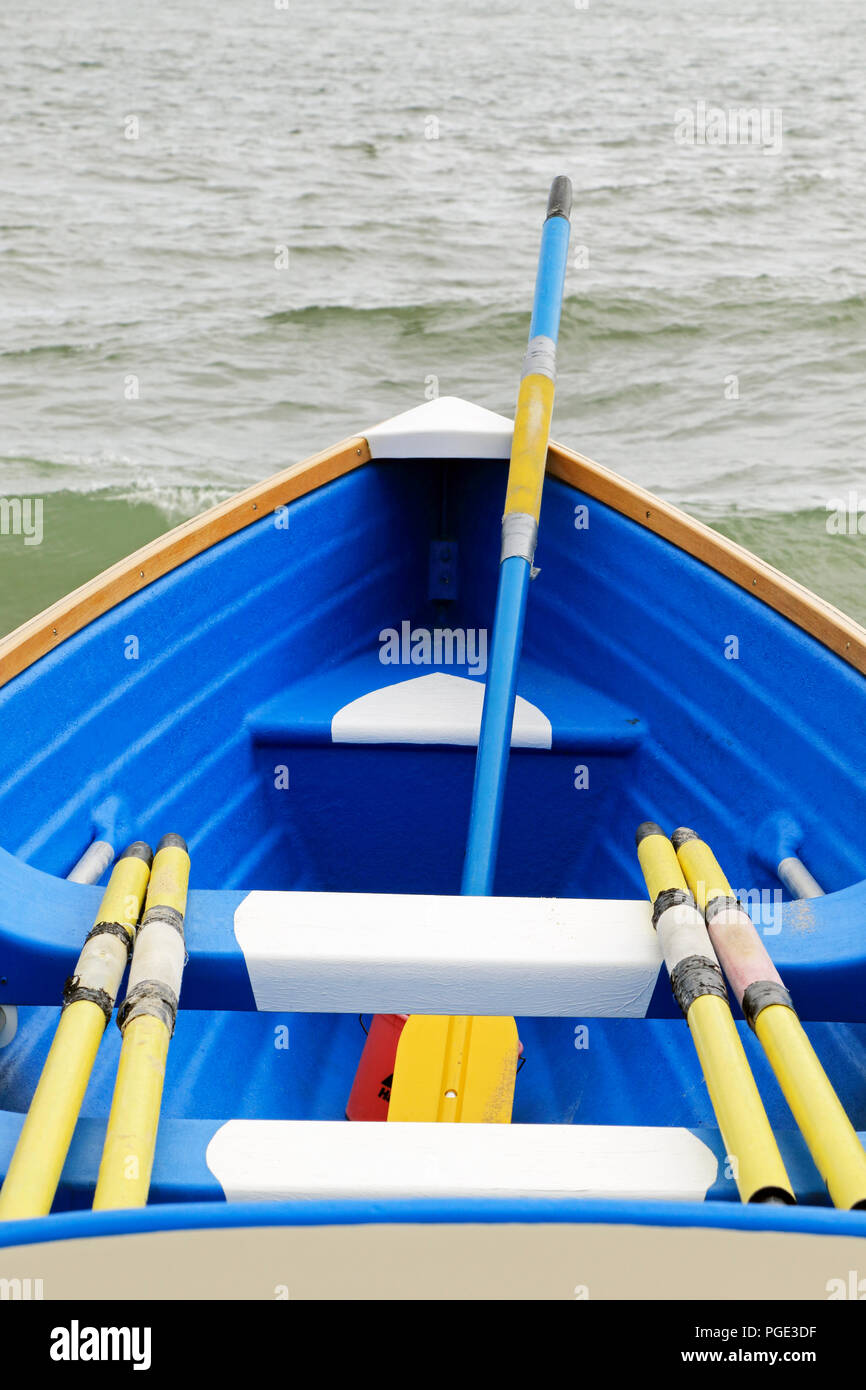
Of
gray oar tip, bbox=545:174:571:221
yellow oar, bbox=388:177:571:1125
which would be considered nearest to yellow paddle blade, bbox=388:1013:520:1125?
yellow oar, bbox=388:177:571:1125

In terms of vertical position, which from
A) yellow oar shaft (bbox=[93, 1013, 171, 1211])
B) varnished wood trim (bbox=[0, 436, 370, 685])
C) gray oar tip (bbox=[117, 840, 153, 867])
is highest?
varnished wood trim (bbox=[0, 436, 370, 685])

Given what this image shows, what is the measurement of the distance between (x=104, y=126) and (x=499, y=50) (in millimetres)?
9185

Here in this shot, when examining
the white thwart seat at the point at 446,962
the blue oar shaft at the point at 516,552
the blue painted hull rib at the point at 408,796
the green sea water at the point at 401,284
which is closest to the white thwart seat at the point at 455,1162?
the blue painted hull rib at the point at 408,796

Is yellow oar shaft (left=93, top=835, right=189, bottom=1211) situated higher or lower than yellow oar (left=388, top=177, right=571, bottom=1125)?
lower

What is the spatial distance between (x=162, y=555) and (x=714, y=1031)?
1.61m

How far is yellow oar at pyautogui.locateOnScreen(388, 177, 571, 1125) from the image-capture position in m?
2.00

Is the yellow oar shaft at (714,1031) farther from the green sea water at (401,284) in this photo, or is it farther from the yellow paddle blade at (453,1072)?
the green sea water at (401,284)

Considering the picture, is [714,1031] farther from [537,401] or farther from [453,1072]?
[537,401]

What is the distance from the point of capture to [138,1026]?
52.6 inches

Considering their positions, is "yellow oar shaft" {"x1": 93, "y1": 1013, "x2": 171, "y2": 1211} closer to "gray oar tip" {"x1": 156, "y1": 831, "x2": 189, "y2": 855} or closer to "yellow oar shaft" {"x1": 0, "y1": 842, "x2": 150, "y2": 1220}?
"yellow oar shaft" {"x1": 0, "y1": 842, "x2": 150, "y2": 1220}

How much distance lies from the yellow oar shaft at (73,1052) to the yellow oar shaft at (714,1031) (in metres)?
0.71

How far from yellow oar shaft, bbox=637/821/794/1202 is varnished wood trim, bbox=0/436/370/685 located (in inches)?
46.5

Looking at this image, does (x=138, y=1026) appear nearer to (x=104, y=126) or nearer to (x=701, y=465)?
(x=701, y=465)

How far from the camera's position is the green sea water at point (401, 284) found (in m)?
6.64
